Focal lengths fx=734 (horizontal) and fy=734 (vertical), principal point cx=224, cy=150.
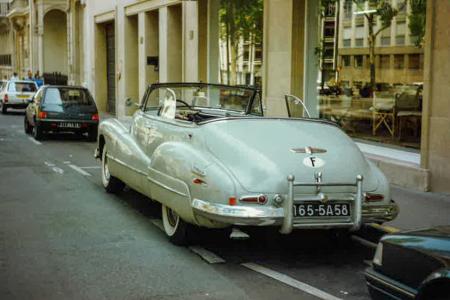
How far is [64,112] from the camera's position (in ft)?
65.9

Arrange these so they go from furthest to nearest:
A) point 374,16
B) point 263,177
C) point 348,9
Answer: point 348,9 → point 374,16 → point 263,177

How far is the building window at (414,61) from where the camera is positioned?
1209 cm

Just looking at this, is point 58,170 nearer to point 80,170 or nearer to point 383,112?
point 80,170

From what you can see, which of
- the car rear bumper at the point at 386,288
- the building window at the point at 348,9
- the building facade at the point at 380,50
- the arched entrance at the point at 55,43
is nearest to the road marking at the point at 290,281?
the car rear bumper at the point at 386,288

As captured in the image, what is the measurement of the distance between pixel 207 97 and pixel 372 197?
381cm

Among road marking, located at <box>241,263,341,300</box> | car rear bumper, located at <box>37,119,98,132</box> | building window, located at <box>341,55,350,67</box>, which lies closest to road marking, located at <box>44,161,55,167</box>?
car rear bumper, located at <box>37,119,98,132</box>

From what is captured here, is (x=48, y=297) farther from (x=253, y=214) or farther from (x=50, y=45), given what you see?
(x=50, y=45)

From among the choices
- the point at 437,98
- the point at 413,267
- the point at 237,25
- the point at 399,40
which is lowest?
the point at 413,267

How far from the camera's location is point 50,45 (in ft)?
166

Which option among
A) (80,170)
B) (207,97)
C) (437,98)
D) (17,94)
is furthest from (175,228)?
(17,94)

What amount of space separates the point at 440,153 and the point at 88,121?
1168 centimetres

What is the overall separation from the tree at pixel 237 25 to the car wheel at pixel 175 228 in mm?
10438

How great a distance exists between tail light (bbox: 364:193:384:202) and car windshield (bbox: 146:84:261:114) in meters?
3.10

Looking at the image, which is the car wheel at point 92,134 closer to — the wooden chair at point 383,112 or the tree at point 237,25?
the tree at point 237,25
